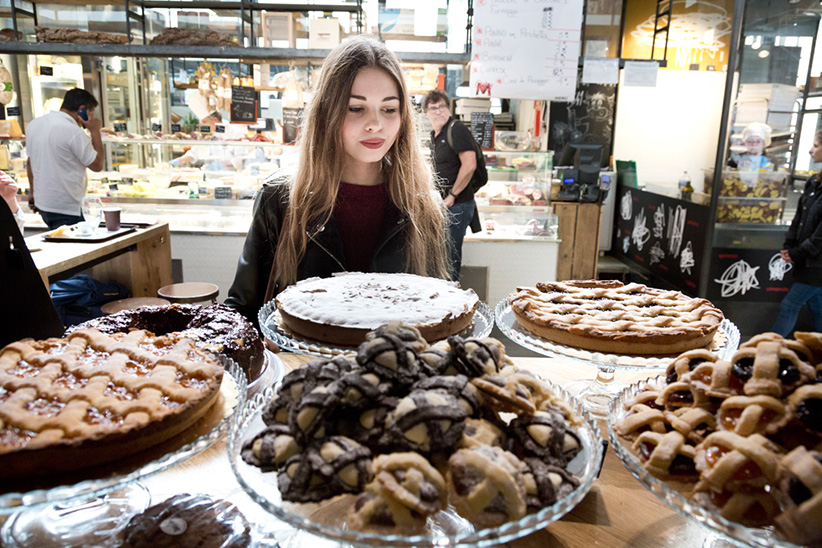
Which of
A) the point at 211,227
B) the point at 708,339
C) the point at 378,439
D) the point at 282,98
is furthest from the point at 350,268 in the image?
the point at 282,98

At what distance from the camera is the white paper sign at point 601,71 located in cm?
542

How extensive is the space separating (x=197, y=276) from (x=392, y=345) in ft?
16.0

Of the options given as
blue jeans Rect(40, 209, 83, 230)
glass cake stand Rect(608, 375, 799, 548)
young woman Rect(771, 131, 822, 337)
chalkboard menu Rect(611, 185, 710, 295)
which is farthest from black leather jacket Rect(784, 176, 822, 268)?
blue jeans Rect(40, 209, 83, 230)

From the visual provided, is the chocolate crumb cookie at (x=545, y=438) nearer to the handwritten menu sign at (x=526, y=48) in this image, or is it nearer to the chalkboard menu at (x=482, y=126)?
the handwritten menu sign at (x=526, y=48)

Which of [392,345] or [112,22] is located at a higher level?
[112,22]

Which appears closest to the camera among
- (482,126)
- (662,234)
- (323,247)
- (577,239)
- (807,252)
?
(323,247)

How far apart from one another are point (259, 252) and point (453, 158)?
3.33 meters

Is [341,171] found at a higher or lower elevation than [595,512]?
higher

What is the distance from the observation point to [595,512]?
1.22 metres

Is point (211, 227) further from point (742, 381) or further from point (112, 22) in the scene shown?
point (742, 381)

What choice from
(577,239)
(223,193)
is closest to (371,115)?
(223,193)

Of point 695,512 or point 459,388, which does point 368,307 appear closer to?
point 459,388

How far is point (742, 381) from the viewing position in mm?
1077

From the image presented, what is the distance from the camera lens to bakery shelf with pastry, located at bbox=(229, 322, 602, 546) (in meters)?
0.84
